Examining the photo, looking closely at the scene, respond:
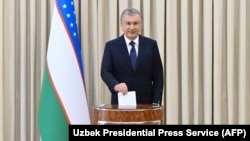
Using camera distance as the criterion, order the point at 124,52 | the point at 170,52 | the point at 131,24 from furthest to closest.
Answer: the point at 170,52 < the point at 124,52 < the point at 131,24

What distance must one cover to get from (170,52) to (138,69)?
47.9 inches

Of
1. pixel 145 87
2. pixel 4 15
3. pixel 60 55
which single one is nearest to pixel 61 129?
pixel 60 55

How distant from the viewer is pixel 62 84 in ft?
12.9

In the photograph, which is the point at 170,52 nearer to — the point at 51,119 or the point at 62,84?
the point at 62,84

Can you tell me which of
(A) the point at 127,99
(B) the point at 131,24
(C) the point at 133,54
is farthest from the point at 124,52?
(A) the point at 127,99

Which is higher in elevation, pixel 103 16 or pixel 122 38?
pixel 103 16

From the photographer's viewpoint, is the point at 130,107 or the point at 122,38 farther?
the point at 122,38

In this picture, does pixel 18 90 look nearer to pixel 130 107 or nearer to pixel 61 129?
pixel 61 129

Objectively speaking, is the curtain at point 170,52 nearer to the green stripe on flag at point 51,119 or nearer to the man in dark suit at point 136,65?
the green stripe on flag at point 51,119

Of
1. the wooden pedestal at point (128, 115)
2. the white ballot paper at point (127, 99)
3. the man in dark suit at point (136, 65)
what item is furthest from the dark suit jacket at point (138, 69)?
the wooden pedestal at point (128, 115)

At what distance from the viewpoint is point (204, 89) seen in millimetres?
4531

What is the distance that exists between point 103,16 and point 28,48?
87 cm

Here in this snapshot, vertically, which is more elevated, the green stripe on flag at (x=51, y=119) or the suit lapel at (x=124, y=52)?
the suit lapel at (x=124, y=52)

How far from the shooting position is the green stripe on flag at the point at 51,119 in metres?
3.87
